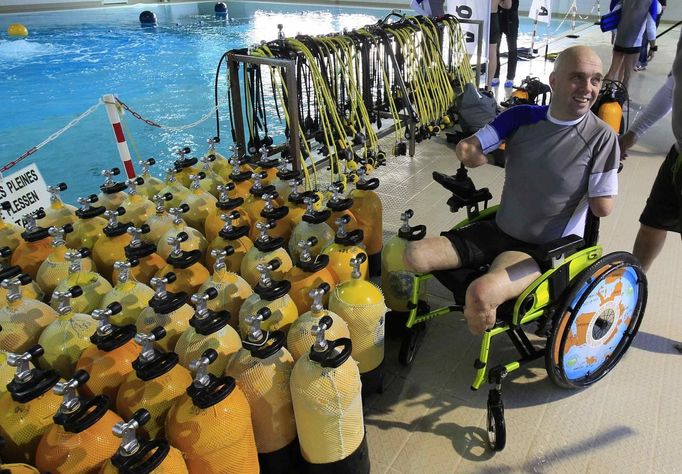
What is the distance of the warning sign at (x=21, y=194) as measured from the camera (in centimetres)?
270

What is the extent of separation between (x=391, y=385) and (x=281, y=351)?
2.28 ft

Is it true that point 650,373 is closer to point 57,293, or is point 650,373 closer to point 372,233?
point 372,233

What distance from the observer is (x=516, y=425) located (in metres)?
1.87

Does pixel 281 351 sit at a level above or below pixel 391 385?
above

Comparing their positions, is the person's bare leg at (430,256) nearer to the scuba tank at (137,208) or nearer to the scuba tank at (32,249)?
the scuba tank at (137,208)

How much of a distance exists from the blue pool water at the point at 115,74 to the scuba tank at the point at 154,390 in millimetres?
3196

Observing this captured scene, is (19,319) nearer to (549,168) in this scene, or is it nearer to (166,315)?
(166,315)

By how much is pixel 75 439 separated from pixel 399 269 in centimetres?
126

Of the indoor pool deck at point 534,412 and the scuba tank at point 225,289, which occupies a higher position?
the scuba tank at point 225,289

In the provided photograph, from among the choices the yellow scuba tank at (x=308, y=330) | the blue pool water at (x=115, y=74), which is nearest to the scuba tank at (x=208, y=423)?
the yellow scuba tank at (x=308, y=330)

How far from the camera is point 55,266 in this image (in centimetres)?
200

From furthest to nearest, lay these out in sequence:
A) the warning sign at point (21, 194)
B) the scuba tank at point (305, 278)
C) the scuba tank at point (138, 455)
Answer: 1. the warning sign at point (21, 194)
2. the scuba tank at point (305, 278)
3. the scuba tank at point (138, 455)

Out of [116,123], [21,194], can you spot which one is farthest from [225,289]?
[116,123]

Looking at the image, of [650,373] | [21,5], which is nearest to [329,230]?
[650,373]
